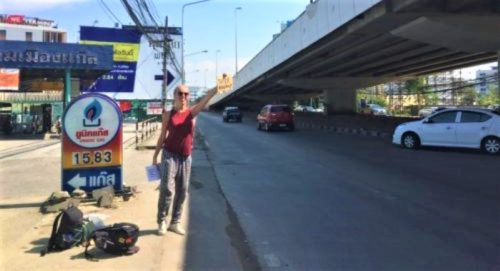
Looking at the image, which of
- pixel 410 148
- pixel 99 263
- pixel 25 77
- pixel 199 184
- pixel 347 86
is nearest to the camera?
pixel 99 263

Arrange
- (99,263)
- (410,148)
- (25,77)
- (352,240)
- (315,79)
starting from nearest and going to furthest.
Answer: (99,263) < (352,240) < (410,148) < (25,77) < (315,79)

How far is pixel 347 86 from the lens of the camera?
5666 centimetres

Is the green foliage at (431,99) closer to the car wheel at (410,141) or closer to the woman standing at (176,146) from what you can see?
the car wheel at (410,141)

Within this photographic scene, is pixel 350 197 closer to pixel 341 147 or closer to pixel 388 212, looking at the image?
pixel 388 212

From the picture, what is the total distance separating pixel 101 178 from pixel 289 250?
434 centimetres

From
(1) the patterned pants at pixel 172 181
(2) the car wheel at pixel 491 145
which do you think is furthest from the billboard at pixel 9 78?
(1) the patterned pants at pixel 172 181

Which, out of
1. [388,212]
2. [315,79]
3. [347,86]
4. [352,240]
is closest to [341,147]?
[388,212]

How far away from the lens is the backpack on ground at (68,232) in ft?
21.5

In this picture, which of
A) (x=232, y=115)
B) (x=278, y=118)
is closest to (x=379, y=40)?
(x=278, y=118)

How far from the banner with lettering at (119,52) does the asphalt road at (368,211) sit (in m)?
40.4

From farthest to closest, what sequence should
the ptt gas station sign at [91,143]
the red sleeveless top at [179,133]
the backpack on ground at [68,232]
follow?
the ptt gas station sign at [91,143] → the red sleeveless top at [179,133] → the backpack on ground at [68,232]

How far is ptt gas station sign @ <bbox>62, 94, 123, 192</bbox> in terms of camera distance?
31.3 ft

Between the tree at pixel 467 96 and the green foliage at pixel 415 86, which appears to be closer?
the green foliage at pixel 415 86

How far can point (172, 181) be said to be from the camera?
728 cm
